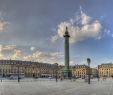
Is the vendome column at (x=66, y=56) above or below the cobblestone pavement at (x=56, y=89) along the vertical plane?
above

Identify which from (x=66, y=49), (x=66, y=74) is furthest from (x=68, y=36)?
(x=66, y=74)

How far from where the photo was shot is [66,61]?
113 m

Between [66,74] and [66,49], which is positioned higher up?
[66,49]

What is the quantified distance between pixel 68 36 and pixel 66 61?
39.6 feet

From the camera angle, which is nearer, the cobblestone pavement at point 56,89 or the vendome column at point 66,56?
the cobblestone pavement at point 56,89

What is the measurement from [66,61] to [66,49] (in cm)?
543

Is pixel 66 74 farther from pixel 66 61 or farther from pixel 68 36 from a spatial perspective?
pixel 68 36

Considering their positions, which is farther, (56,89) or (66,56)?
(66,56)

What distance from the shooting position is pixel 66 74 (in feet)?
365

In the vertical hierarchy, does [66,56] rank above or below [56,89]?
above

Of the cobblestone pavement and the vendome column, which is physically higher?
the vendome column

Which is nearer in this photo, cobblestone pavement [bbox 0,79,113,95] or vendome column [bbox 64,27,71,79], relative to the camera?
cobblestone pavement [bbox 0,79,113,95]

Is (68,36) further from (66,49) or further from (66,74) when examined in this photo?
(66,74)

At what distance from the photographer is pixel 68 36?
117125mm
